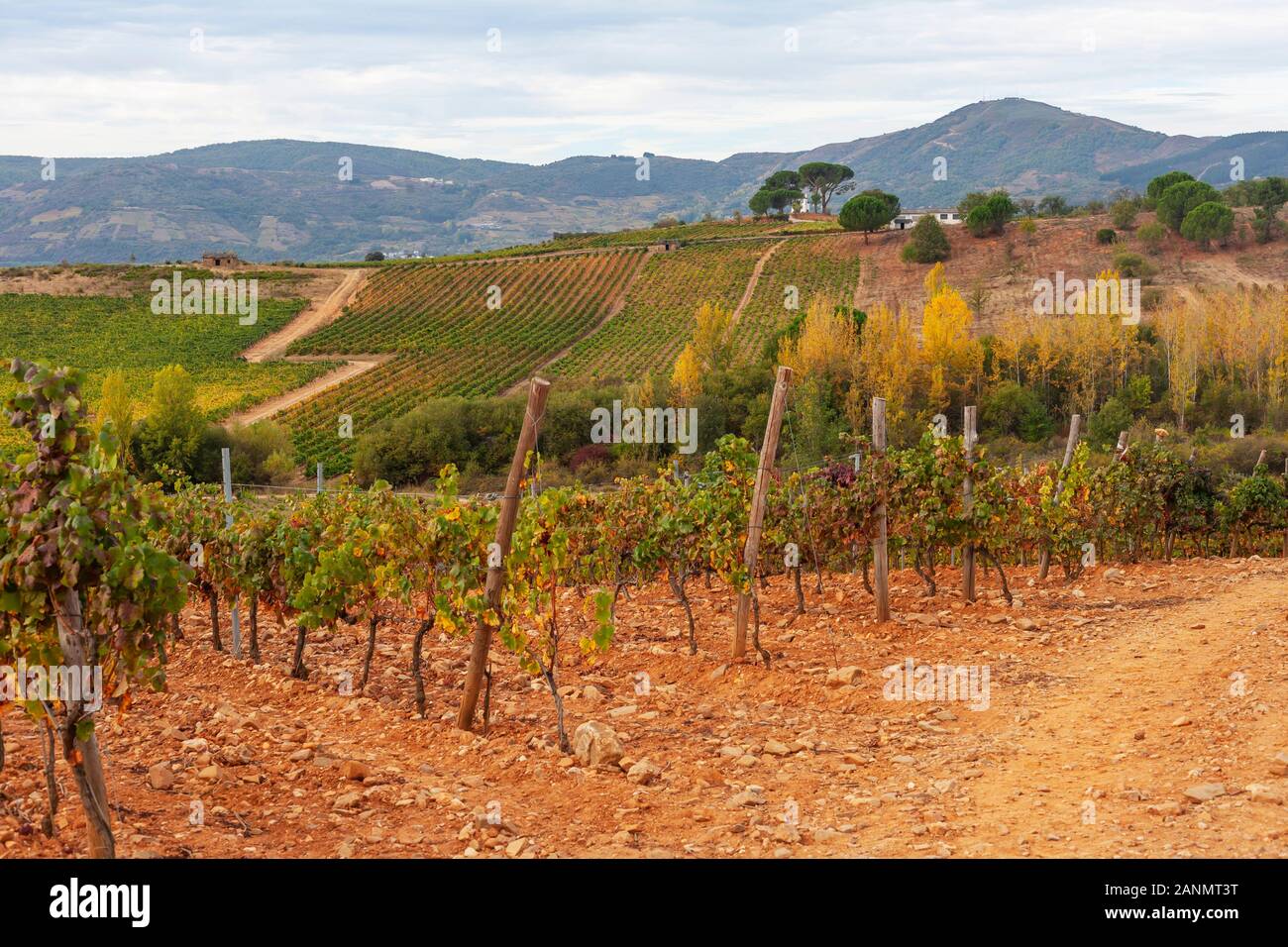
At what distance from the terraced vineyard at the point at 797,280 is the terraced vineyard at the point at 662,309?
5.71ft

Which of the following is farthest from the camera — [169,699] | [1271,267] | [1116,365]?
[1271,267]

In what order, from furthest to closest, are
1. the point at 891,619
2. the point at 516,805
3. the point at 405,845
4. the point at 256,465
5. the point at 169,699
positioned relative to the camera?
the point at 256,465, the point at 891,619, the point at 169,699, the point at 516,805, the point at 405,845

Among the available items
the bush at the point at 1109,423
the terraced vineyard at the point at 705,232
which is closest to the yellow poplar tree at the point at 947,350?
the bush at the point at 1109,423

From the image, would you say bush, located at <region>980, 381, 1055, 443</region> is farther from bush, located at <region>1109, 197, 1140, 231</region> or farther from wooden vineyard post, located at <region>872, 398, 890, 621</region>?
bush, located at <region>1109, 197, 1140, 231</region>

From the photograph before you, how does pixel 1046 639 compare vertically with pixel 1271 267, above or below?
below

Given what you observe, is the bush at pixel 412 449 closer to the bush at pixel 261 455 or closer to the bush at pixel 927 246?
the bush at pixel 261 455

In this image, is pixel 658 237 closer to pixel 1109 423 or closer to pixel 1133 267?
pixel 1133 267

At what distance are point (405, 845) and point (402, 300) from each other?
7603 cm

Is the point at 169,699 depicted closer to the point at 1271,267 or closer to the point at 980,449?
the point at 980,449

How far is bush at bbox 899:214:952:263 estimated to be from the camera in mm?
72500

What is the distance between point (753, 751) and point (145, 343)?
68.9 meters

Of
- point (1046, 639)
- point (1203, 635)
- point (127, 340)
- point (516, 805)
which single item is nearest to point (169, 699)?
point (516, 805)

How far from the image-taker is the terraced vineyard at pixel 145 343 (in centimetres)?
5784

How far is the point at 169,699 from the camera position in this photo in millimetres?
8703
